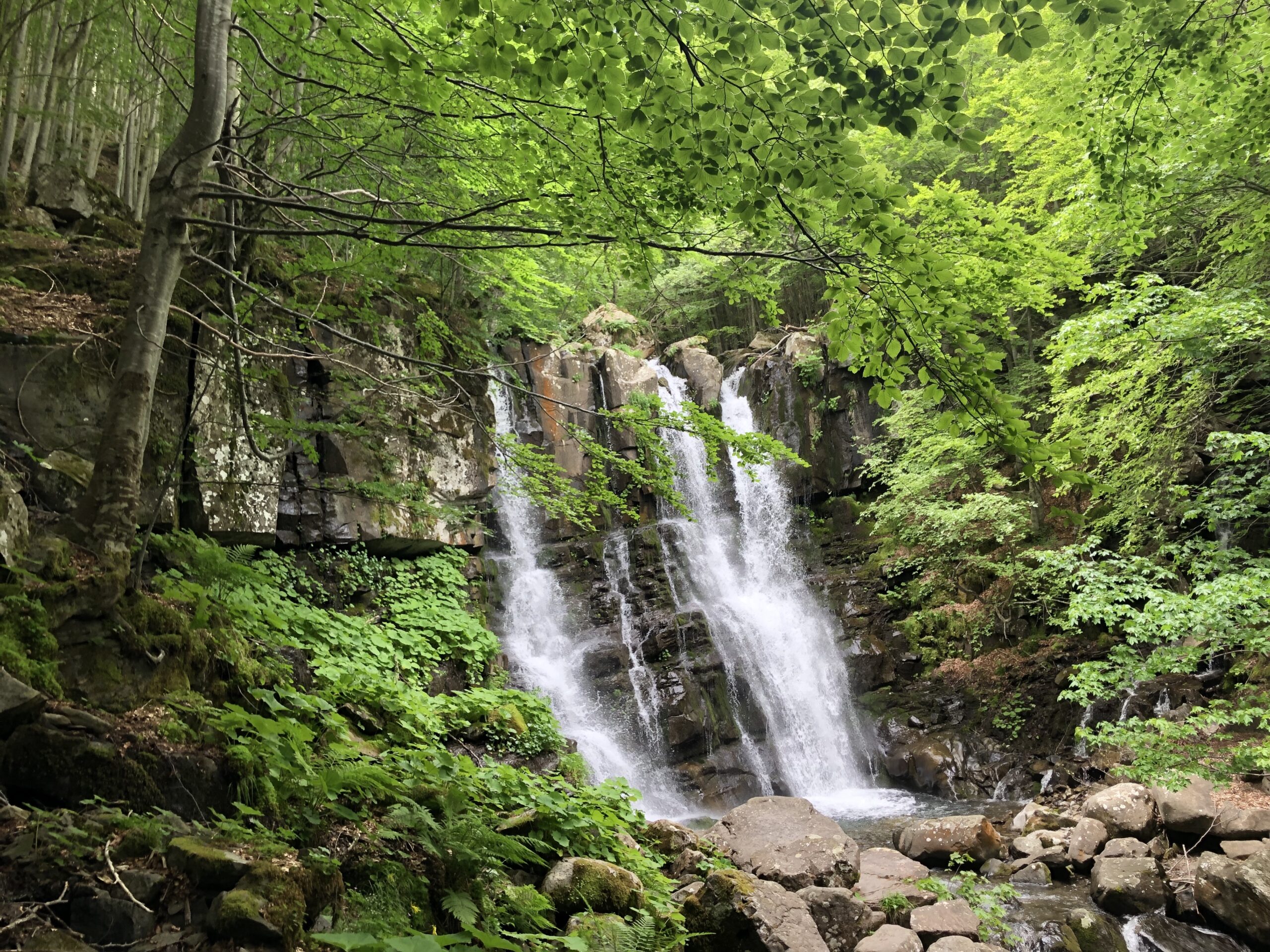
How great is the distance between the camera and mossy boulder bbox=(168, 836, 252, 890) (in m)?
2.61

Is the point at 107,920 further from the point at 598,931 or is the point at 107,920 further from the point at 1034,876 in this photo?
the point at 1034,876

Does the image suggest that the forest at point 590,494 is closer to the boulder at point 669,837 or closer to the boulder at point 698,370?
the boulder at point 669,837

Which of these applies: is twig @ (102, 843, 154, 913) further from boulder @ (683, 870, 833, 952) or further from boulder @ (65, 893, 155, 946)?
boulder @ (683, 870, 833, 952)

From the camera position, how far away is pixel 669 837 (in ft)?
20.7

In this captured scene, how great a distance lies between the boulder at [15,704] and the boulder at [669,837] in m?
4.72

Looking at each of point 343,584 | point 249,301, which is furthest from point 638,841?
point 249,301

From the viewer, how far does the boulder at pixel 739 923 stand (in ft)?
14.6

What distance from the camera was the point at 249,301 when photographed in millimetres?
6027

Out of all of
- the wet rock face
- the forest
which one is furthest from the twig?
the wet rock face

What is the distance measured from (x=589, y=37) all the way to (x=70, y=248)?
6.95 meters

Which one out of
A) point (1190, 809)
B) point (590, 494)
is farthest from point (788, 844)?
point (590, 494)

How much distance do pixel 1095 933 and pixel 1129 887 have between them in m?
0.74

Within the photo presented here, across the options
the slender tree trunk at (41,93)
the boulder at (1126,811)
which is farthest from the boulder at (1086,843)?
the slender tree trunk at (41,93)

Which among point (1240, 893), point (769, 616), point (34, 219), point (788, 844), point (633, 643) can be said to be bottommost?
point (1240, 893)
